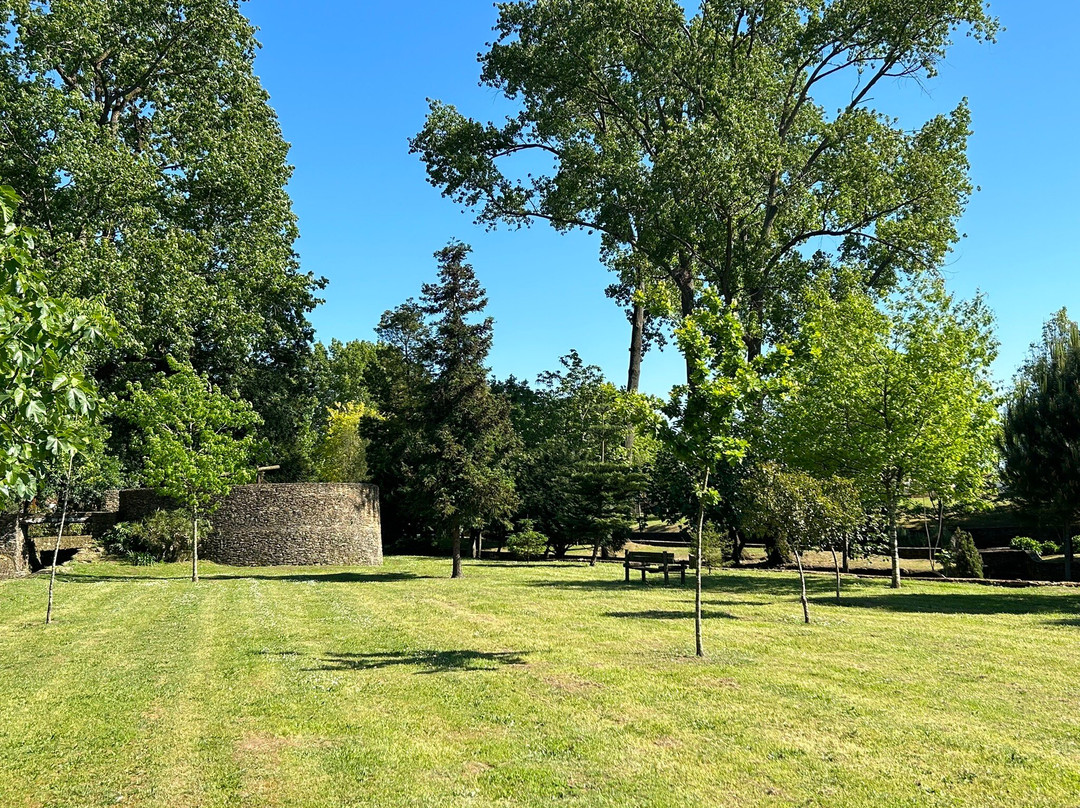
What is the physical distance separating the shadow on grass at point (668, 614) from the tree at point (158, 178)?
→ 18.0 metres

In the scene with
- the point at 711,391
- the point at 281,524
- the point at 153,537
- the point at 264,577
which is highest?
the point at 711,391

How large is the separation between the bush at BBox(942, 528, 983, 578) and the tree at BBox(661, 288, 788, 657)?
17567mm

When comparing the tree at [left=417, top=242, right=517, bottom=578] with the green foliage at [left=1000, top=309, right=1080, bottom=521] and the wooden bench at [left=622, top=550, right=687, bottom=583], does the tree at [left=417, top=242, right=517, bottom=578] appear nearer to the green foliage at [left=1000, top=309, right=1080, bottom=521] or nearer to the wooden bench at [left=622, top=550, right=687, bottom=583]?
the wooden bench at [left=622, top=550, right=687, bottom=583]

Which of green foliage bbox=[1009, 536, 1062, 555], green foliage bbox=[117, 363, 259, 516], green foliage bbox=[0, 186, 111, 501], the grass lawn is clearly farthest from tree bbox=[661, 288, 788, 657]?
green foliage bbox=[1009, 536, 1062, 555]

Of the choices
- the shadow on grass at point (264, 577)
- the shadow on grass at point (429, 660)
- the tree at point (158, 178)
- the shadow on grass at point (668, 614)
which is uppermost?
the tree at point (158, 178)

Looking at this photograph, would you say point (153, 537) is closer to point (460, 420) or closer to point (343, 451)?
point (460, 420)

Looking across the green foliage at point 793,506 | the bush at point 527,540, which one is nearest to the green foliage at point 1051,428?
the green foliage at point 793,506

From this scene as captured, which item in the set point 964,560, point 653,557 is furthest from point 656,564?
point 964,560

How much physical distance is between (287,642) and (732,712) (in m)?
8.22

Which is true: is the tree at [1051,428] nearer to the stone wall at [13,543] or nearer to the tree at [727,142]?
the tree at [727,142]

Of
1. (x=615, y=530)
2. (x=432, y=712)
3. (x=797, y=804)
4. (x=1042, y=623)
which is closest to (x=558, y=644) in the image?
(x=432, y=712)

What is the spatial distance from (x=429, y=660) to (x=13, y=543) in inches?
960

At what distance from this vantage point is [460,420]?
86.3ft

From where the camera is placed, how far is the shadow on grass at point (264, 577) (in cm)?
2599
